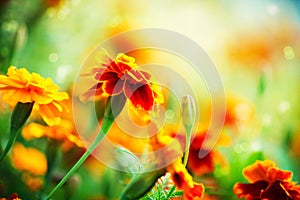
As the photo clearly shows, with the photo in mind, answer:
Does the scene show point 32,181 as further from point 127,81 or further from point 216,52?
point 216,52

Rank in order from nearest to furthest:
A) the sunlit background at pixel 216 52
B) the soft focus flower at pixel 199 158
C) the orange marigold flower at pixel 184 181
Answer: the orange marigold flower at pixel 184 181 < the soft focus flower at pixel 199 158 < the sunlit background at pixel 216 52

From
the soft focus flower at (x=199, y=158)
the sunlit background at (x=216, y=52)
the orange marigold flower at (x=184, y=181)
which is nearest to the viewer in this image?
the orange marigold flower at (x=184, y=181)

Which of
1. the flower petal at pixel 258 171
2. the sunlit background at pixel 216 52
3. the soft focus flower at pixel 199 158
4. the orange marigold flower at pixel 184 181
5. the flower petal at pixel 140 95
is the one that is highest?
the sunlit background at pixel 216 52

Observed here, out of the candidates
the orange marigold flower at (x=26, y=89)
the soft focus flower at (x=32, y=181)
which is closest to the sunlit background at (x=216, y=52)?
the soft focus flower at (x=32, y=181)

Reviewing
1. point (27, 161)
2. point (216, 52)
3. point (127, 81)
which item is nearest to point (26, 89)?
point (127, 81)

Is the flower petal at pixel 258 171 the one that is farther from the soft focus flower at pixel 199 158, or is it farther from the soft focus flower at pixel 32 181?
the soft focus flower at pixel 32 181

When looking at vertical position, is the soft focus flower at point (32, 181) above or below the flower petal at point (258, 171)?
below

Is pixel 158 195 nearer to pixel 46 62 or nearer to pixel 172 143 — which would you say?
pixel 172 143

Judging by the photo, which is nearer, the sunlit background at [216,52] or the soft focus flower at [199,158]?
the soft focus flower at [199,158]
